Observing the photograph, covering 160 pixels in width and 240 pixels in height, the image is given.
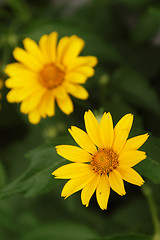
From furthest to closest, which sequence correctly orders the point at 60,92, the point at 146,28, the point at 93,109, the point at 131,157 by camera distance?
the point at 146,28 → the point at 93,109 → the point at 60,92 → the point at 131,157

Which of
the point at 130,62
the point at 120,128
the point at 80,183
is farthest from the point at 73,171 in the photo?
the point at 130,62

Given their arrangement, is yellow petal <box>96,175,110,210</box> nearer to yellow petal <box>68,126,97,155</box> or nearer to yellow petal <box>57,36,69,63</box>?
yellow petal <box>68,126,97,155</box>

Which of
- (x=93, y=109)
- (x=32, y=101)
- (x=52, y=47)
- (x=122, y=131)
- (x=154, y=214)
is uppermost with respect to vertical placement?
(x=52, y=47)

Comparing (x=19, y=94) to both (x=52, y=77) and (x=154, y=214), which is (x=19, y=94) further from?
(x=154, y=214)

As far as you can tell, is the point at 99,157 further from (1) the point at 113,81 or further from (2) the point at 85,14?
(2) the point at 85,14

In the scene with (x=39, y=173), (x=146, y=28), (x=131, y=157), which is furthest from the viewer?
(x=146, y=28)

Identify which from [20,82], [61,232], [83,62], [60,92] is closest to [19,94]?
[20,82]

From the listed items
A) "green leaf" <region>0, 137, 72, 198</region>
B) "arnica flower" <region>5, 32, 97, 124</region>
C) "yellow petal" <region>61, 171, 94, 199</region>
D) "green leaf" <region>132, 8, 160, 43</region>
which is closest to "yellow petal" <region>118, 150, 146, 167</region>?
"yellow petal" <region>61, 171, 94, 199</region>
